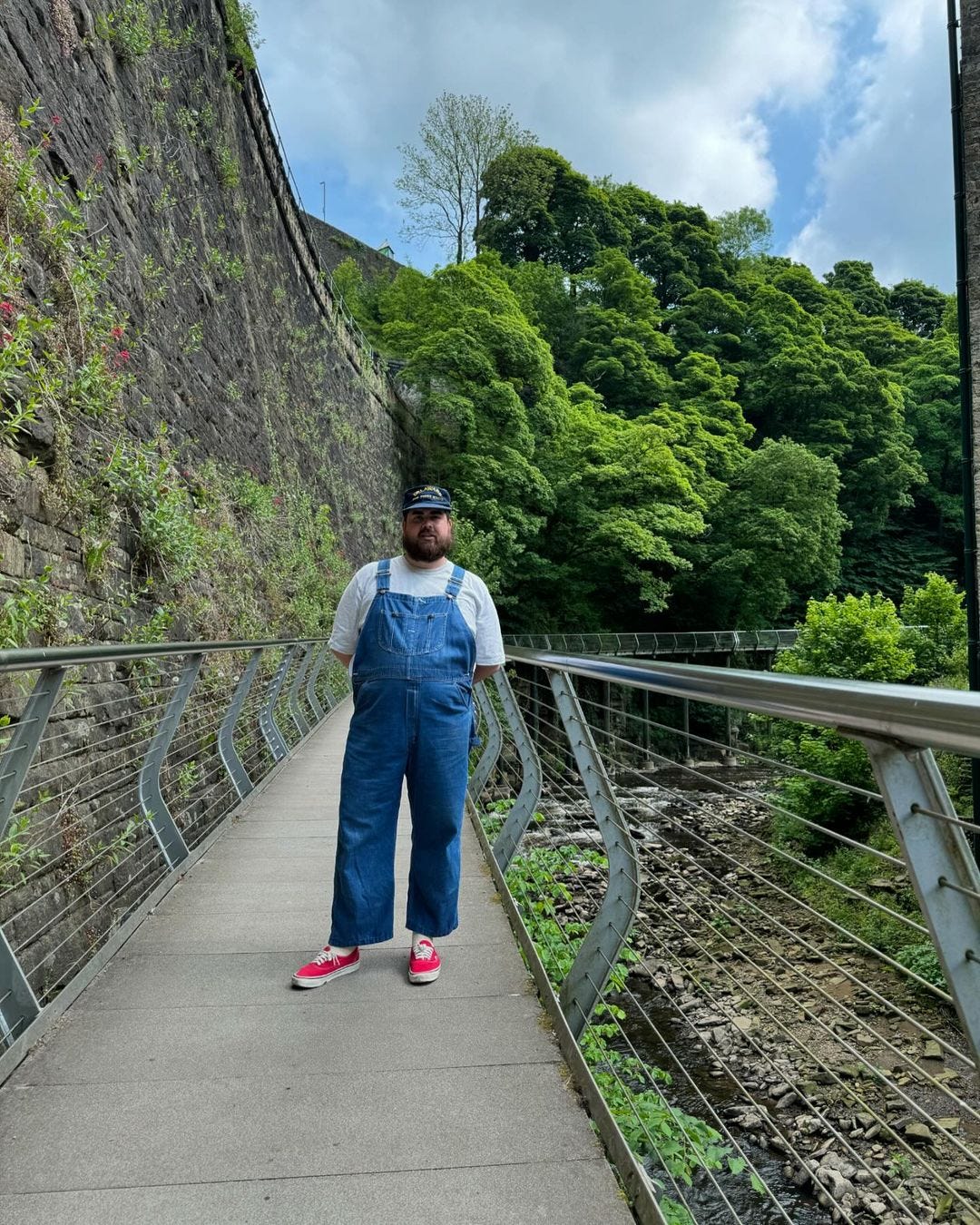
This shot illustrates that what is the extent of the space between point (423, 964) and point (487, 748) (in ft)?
6.59

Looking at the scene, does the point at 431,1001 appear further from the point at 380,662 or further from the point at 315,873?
the point at 315,873

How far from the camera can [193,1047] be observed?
218 centimetres

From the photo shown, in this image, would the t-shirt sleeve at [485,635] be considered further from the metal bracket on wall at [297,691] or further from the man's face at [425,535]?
the metal bracket on wall at [297,691]

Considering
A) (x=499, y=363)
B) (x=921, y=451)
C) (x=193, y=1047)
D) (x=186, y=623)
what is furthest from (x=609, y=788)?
(x=921, y=451)

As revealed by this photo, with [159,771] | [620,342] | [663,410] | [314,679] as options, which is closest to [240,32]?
[314,679]

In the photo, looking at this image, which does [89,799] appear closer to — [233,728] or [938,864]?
[233,728]

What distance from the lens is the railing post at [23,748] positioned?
80.4 inches

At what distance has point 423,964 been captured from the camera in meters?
2.60

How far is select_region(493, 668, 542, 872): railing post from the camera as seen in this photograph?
3.21 meters

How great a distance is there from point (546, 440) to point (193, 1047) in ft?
71.2

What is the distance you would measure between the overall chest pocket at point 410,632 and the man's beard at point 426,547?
0.17 meters

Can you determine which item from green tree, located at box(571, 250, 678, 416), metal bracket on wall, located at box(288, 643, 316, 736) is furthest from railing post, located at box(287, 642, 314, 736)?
green tree, located at box(571, 250, 678, 416)

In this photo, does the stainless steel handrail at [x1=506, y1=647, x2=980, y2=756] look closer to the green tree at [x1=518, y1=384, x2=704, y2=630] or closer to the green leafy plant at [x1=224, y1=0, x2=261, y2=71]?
the green leafy plant at [x1=224, y1=0, x2=261, y2=71]

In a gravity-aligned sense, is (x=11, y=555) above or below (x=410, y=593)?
above
